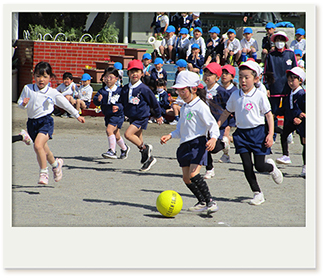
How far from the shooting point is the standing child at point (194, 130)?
20.4 ft

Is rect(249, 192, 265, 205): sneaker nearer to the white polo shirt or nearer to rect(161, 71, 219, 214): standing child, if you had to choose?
rect(161, 71, 219, 214): standing child

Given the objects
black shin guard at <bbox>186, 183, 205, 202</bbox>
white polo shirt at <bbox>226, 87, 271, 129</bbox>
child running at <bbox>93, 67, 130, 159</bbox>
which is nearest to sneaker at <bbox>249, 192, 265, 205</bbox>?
black shin guard at <bbox>186, 183, 205, 202</bbox>

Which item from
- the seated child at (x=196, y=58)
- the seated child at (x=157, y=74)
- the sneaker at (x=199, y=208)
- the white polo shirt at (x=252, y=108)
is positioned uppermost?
the seated child at (x=196, y=58)

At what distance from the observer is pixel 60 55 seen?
17.7m

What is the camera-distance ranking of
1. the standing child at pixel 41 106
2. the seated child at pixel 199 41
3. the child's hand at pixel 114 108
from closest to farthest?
the standing child at pixel 41 106 < the child's hand at pixel 114 108 < the seated child at pixel 199 41

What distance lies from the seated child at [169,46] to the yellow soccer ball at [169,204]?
455 inches

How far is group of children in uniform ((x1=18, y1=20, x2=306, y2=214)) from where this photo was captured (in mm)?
6297

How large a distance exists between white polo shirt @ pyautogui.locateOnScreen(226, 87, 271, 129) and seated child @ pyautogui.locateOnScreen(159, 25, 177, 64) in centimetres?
1057

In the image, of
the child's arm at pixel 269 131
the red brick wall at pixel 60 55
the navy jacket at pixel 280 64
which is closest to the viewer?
the child's arm at pixel 269 131

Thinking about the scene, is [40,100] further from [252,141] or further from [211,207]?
[252,141]

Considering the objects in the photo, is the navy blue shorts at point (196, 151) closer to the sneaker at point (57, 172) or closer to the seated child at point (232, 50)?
the sneaker at point (57, 172)

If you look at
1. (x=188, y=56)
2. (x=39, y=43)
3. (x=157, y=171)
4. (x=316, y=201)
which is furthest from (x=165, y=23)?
(x=316, y=201)

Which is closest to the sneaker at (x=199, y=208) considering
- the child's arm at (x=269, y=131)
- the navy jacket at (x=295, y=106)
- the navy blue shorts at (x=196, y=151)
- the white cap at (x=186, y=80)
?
the navy blue shorts at (x=196, y=151)

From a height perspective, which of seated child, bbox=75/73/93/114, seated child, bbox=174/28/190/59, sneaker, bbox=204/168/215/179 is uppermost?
seated child, bbox=174/28/190/59
